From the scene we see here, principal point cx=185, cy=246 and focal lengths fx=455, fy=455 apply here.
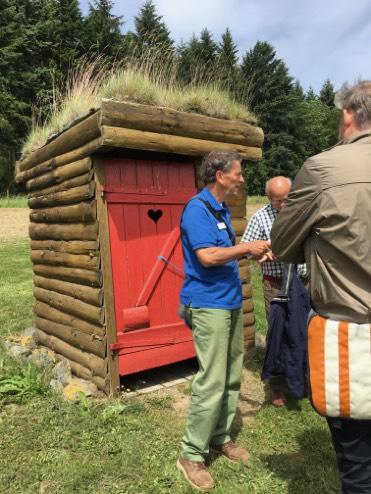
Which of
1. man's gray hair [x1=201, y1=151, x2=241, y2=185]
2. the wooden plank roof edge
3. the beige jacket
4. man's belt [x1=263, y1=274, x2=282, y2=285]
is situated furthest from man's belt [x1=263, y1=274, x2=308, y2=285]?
the beige jacket

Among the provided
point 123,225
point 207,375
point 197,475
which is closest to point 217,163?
point 207,375

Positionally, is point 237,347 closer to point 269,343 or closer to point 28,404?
point 269,343

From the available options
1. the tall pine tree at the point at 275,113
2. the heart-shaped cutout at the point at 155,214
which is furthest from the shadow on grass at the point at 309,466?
the tall pine tree at the point at 275,113

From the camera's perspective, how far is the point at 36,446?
12.0ft

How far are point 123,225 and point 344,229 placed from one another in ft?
10.3

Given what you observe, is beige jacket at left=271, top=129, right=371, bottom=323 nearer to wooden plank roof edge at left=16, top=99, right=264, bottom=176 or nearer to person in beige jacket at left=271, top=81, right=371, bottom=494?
person in beige jacket at left=271, top=81, right=371, bottom=494

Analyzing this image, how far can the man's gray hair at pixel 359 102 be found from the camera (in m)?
1.87

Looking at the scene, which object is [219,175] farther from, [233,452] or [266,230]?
[233,452]

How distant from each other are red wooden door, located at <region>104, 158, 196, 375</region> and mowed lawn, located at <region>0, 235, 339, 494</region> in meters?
0.56

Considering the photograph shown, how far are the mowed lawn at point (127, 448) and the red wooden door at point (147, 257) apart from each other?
1.84 ft

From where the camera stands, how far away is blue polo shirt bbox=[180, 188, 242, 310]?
298cm

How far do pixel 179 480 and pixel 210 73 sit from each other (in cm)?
435

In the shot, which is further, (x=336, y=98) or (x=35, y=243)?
(x=35, y=243)

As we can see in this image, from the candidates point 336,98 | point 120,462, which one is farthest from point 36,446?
point 336,98
